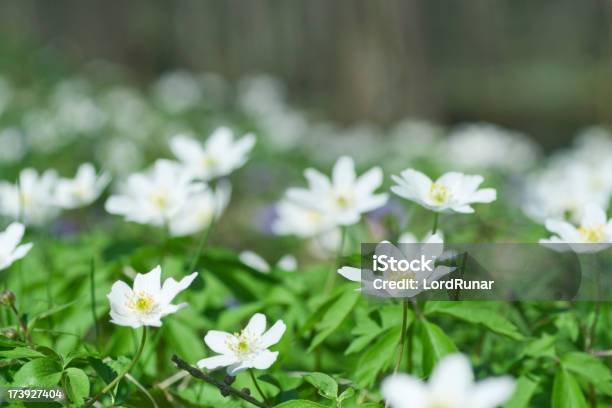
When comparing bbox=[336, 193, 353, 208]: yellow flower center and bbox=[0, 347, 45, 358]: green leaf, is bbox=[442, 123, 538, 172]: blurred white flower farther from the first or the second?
bbox=[0, 347, 45, 358]: green leaf

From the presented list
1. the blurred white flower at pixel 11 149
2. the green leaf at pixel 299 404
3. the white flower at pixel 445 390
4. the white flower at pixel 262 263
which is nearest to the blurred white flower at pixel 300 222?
the white flower at pixel 262 263

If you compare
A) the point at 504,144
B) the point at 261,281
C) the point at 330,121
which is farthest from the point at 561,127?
the point at 261,281

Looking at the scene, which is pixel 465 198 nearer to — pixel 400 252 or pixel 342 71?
pixel 400 252

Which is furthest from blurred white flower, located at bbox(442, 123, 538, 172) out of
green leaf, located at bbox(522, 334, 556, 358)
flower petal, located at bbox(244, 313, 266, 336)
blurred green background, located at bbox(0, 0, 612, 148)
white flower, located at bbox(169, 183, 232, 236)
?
flower petal, located at bbox(244, 313, 266, 336)

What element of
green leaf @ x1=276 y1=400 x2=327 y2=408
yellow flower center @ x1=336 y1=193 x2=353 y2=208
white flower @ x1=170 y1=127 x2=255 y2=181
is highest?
white flower @ x1=170 y1=127 x2=255 y2=181

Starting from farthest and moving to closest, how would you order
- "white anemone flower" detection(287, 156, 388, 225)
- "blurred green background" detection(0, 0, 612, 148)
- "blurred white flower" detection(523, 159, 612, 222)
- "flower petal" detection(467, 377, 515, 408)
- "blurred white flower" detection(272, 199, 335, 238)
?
"blurred green background" detection(0, 0, 612, 148)
"blurred white flower" detection(272, 199, 335, 238)
"blurred white flower" detection(523, 159, 612, 222)
"white anemone flower" detection(287, 156, 388, 225)
"flower petal" detection(467, 377, 515, 408)

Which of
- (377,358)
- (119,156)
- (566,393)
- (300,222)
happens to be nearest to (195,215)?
(300,222)
